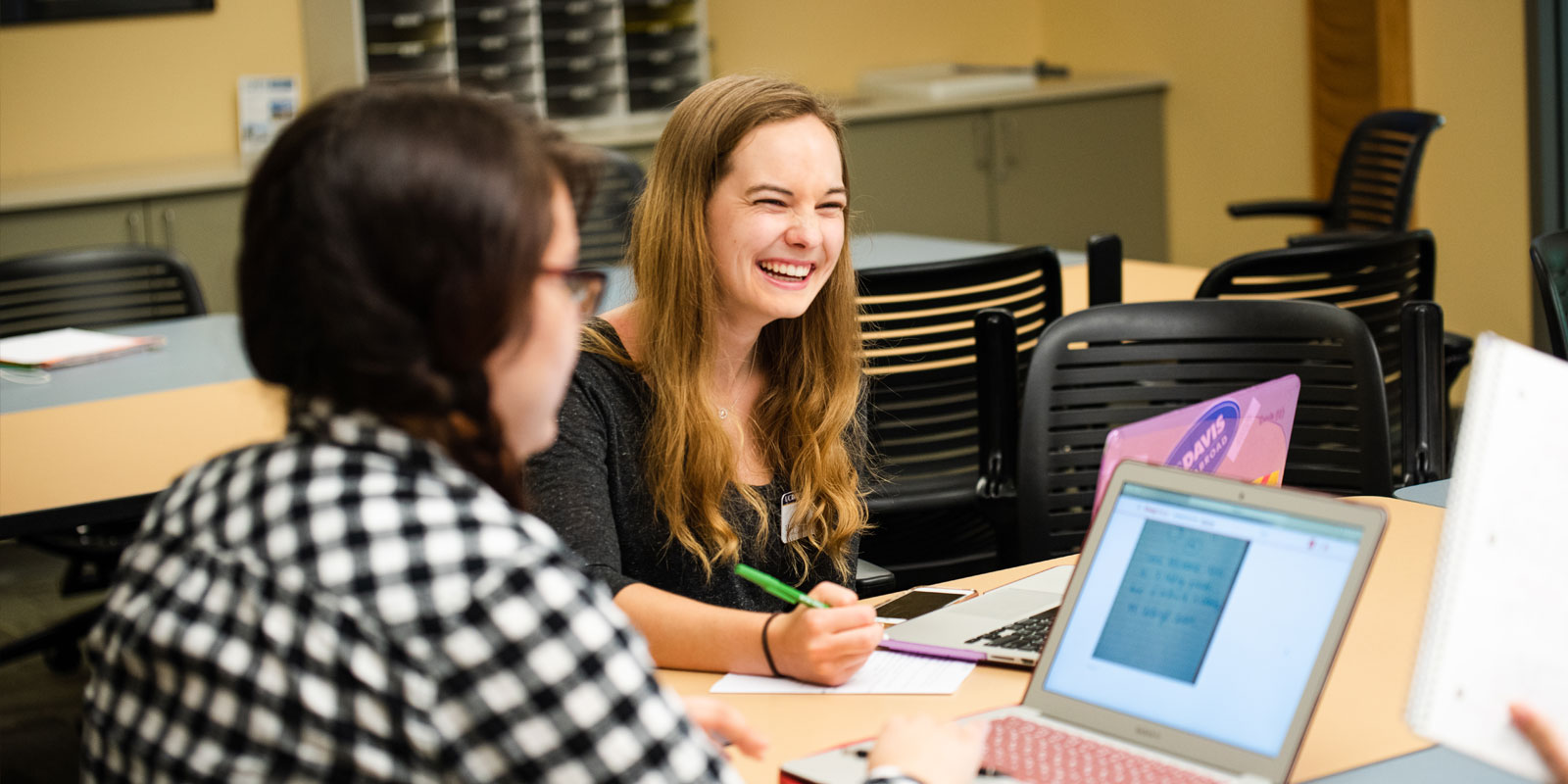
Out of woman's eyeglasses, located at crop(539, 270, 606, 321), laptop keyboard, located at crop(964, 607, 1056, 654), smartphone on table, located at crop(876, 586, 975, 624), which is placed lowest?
smartphone on table, located at crop(876, 586, 975, 624)

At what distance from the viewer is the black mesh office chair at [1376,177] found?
3.99m

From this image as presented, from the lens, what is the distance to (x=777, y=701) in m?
1.29

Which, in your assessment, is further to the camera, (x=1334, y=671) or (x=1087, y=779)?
(x=1334, y=671)

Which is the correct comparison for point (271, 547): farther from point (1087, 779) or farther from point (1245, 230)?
point (1245, 230)

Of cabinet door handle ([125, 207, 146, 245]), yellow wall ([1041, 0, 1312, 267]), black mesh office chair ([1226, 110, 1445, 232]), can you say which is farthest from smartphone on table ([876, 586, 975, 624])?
yellow wall ([1041, 0, 1312, 267])

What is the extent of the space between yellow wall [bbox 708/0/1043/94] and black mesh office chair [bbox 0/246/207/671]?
276 cm

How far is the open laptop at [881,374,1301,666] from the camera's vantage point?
1325 millimetres

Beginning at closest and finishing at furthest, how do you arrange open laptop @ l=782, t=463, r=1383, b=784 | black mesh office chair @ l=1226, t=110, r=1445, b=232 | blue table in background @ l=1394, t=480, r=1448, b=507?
open laptop @ l=782, t=463, r=1383, b=784 < blue table in background @ l=1394, t=480, r=1448, b=507 < black mesh office chair @ l=1226, t=110, r=1445, b=232

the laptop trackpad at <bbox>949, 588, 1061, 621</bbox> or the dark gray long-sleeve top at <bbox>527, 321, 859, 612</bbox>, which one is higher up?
the dark gray long-sleeve top at <bbox>527, 321, 859, 612</bbox>

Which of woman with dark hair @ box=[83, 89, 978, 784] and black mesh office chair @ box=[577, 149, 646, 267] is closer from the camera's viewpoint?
woman with dark hair @ box=[83, 89, 978, 784]

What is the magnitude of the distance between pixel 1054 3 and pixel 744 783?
5880 millimetres

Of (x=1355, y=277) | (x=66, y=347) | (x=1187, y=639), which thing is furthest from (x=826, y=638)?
(x=66, y=347)

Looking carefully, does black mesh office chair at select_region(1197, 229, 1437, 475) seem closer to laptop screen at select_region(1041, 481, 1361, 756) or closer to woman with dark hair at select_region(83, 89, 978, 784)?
laptop screen at select_region(1041, 481, 1361, 756)

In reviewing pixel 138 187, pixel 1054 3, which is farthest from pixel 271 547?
pixel 1054 3
